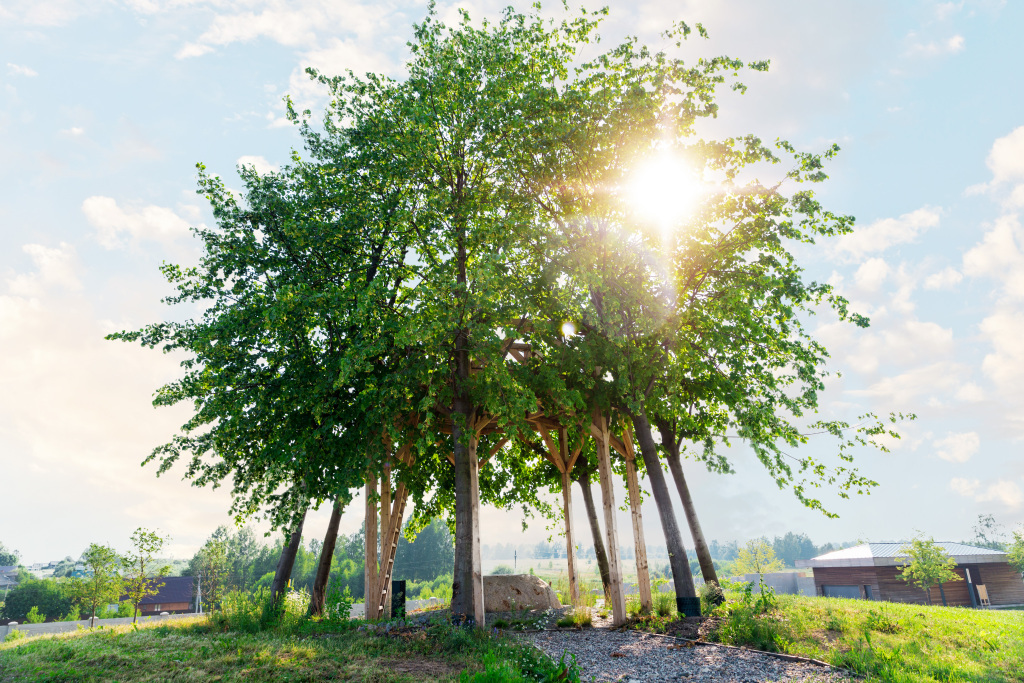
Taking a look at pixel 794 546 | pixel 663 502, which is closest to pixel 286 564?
pixel 663 502

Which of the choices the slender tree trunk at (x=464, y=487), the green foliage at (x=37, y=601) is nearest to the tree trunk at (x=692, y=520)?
the slender tree trunk at (x=464, y=487)

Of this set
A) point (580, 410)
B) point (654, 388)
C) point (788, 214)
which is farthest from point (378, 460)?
point (788, 214)

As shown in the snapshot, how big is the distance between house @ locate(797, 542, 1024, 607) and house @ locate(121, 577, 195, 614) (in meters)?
64.0

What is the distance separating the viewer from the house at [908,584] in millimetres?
36500

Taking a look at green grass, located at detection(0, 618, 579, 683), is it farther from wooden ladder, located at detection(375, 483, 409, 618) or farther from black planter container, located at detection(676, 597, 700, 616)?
black planter container, located at detection(676, 597, 700, 616)

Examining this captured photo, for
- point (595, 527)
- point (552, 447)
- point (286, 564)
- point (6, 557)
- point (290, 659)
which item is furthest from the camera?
point (6, 557)

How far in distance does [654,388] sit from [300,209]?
1046cm

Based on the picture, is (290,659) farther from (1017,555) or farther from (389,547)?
(1017,555)

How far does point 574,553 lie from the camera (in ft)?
60.8

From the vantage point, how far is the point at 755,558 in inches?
2051

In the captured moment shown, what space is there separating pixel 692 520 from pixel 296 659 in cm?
1279

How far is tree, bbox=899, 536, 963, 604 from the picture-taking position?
32.6m

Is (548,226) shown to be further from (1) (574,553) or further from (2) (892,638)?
(2) (892,638)

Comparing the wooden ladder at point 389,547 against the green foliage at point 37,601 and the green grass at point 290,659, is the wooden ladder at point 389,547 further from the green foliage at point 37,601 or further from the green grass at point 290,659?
the green foliage at point 37,601
